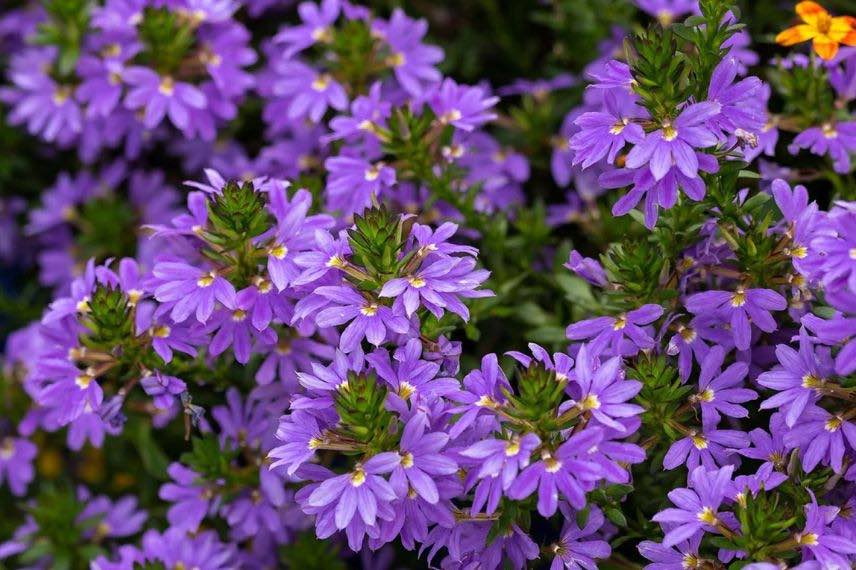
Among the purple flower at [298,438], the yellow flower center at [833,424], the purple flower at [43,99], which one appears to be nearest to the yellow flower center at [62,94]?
the purple flower at [43,99]

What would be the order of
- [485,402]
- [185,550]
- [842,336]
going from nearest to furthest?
[842,336] → [485,402] → [185,550]

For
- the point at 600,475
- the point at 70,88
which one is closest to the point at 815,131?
the point at 600,475

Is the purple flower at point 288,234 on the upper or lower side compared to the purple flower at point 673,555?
upper

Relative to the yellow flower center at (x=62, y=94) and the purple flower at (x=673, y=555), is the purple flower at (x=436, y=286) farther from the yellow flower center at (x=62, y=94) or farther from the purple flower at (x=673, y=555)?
the yellow flower center at (x=62, y=94)

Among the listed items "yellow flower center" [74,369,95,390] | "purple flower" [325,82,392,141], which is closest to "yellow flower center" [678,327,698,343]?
"purple flower" [325,82,392,141]

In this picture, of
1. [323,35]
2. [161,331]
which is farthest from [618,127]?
[323,35]

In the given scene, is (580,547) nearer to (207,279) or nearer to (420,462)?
(420,462)

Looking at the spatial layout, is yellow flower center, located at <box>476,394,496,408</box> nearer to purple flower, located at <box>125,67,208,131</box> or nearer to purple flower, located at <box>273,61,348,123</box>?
purple flower, located at <box>273,61,348,123</box>
